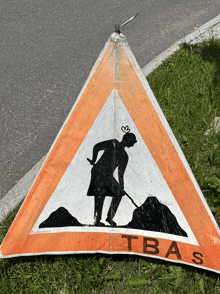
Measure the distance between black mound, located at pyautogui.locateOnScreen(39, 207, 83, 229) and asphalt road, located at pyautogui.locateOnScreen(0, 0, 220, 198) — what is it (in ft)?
3.99

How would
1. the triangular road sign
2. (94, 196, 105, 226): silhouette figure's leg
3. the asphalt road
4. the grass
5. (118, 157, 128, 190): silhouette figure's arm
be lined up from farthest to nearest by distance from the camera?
1. the asphalt road
2. the grass
3. (94, 196, 105, 226): silhouette figure's leg
4. (118, 157, 128, 190): silhouette figure's arm
5. the triangular road sign

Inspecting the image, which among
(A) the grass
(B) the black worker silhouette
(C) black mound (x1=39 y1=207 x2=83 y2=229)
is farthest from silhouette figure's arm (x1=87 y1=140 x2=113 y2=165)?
(A) the grass

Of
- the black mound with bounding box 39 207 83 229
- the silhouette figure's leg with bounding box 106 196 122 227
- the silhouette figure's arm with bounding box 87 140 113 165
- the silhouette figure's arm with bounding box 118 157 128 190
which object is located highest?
the silhouette figure's arm with bounding box 87 140 113 165

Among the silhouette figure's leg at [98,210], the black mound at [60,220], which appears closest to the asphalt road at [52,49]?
the black mound at [60,220]

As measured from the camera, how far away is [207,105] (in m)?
3.66

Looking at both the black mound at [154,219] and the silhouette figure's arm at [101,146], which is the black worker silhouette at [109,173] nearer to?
the silhouette figure's arm at [101,146]

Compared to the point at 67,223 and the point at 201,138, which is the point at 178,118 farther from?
the point at 67,223

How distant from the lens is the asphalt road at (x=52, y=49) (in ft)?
11.8

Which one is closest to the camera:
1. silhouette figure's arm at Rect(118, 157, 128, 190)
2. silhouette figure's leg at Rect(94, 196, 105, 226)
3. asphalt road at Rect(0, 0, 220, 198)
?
silhouette figure's arm at Rect(118, 157, 128, 190)

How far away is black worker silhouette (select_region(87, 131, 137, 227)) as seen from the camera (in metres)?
1.91

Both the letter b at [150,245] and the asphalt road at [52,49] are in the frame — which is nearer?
the letter b at [150,245]

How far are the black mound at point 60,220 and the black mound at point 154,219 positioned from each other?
415 millimetres

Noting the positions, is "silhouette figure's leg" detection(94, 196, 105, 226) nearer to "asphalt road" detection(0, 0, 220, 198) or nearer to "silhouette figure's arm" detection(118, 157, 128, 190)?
"silhouette figure's arm" detection(118, 157, 128, 190)

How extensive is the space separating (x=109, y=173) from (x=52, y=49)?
376 cm
